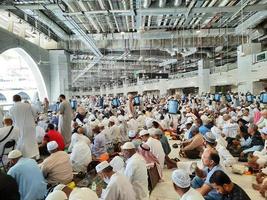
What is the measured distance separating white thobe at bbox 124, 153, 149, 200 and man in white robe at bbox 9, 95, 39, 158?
273 centimetres

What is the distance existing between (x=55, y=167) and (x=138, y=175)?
4.82 feet

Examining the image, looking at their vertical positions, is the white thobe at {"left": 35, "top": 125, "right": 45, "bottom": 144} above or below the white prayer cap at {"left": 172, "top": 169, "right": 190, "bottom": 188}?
below

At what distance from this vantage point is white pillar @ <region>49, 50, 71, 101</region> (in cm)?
1738

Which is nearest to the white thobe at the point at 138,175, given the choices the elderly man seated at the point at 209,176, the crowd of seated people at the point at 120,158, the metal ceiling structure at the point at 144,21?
the crowd of seated people at the point at 120,158

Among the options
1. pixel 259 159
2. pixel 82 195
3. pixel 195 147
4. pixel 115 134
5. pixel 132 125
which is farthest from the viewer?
pixel 132 125

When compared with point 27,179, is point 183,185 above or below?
above

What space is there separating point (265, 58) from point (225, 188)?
1186cm

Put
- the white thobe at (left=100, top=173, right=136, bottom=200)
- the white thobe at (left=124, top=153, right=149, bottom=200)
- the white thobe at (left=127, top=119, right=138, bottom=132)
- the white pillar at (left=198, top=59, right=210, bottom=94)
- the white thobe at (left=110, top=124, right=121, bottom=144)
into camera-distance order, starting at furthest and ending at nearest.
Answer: the white pillar at (left=198, top=59, right=210, bottom=94) < the white thobe at (left=127, top=119, right=138, bottom=132) < the white thobe at (left=110, top=124, right=121, bottom=144) < the white thobe at (left=124, top=153, right=149, bottom=200) < the white thobe at (left=100, top=173, right=136, bottom=200)

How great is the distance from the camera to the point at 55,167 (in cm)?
541

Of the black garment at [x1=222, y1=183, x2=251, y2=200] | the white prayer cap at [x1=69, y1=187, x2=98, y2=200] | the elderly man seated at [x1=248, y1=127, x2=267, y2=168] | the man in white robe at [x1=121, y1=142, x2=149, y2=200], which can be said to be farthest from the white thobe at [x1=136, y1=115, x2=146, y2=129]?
the white prayer cap at [x1=69, y1=187, x2=98, y2=200]

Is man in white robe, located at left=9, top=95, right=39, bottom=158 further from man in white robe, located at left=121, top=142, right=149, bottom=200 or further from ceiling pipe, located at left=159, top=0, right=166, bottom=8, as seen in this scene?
ceiling pipe, located at left=159, top=0, right=166, bottom=8

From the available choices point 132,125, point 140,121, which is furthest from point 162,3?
point 140,121

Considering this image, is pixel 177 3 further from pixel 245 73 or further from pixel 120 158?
pixel 245 73

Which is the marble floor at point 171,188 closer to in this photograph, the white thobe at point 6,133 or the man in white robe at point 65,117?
the white thobe at point 6,133
